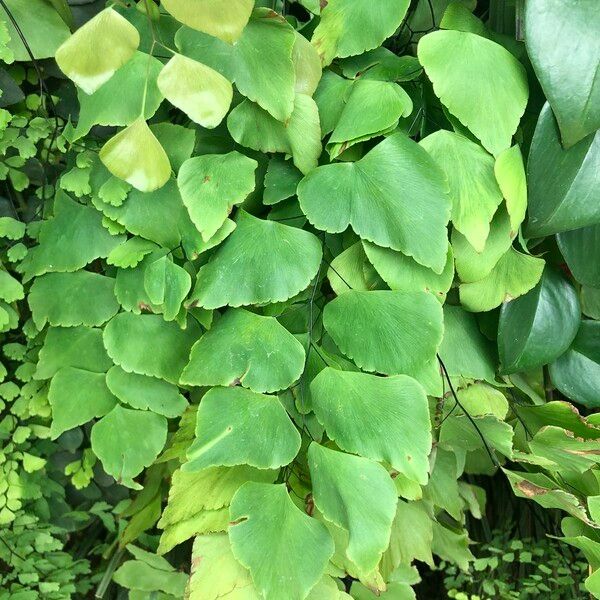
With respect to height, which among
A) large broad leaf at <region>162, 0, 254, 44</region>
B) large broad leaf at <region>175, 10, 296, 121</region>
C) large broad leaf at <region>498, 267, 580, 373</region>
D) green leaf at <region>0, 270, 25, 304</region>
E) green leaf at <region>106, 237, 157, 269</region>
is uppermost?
large broad leaf at <region>162, 0, 254, 44</region>

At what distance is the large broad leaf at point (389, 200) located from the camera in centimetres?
57

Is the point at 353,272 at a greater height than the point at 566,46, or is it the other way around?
the point at 566,46

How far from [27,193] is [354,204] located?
0.45 meters

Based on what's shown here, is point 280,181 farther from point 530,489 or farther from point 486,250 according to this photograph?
point 530,489

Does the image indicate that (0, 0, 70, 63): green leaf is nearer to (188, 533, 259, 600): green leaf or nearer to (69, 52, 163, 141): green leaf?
(69, 52, 163, 141): green leaf

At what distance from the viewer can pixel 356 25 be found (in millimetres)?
593

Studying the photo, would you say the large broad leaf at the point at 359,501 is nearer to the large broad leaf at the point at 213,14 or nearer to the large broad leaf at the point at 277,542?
the large broad leaf at the point at 277,542

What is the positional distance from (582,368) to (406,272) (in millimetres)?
269

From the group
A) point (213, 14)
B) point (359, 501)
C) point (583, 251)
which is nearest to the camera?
point (213, 14)

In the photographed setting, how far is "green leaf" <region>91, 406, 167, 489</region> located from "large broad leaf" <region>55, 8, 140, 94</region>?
36 centimetres

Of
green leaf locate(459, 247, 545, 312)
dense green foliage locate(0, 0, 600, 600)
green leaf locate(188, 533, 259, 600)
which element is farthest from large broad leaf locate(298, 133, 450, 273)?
green leaf locate(188, 533, 259, 600)

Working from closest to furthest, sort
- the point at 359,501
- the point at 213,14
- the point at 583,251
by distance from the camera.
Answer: the point at 213,14 < the point at 359,501 < the point at 583,251

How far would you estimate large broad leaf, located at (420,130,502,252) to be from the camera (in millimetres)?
592

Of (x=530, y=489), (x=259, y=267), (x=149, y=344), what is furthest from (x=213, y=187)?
(x=530, y=489)
